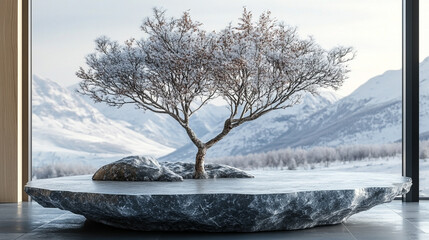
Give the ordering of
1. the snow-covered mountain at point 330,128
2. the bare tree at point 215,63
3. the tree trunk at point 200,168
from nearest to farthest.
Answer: the bare tree at point 215,63 → the tree trunk at point 200,168 → the snow-covered mountain at point 330,128

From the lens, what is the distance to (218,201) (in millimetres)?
3377

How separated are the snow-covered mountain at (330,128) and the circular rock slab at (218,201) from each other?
1.73 metres

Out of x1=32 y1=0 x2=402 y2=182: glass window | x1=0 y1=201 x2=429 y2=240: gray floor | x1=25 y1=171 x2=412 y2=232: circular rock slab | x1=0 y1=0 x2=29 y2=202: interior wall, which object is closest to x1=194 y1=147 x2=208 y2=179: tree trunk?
x1=25 y1=171 x2=412 y2=232: circular rock slab

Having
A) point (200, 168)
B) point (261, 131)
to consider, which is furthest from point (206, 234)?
point (261, 131)

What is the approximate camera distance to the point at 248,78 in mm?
4496

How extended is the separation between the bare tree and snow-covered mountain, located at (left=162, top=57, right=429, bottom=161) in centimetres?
125

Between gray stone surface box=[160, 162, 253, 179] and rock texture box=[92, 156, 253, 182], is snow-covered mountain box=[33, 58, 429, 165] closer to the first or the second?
gray stone surface box=[160, 162, 253, 179]

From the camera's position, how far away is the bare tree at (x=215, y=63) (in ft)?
14.4

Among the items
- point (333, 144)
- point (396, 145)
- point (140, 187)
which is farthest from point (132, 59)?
point (396, 145)

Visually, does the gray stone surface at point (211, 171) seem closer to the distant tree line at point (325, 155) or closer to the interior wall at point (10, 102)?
the distant tree line at point (325, 155)

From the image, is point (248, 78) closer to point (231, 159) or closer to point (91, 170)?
point (231, 159)

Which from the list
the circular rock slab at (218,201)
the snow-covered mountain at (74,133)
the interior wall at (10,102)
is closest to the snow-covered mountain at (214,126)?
the snow-covered mountain at (74,133)

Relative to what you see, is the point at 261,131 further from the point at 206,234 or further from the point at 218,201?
the point at 218,201

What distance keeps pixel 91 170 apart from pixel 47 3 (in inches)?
54.0
